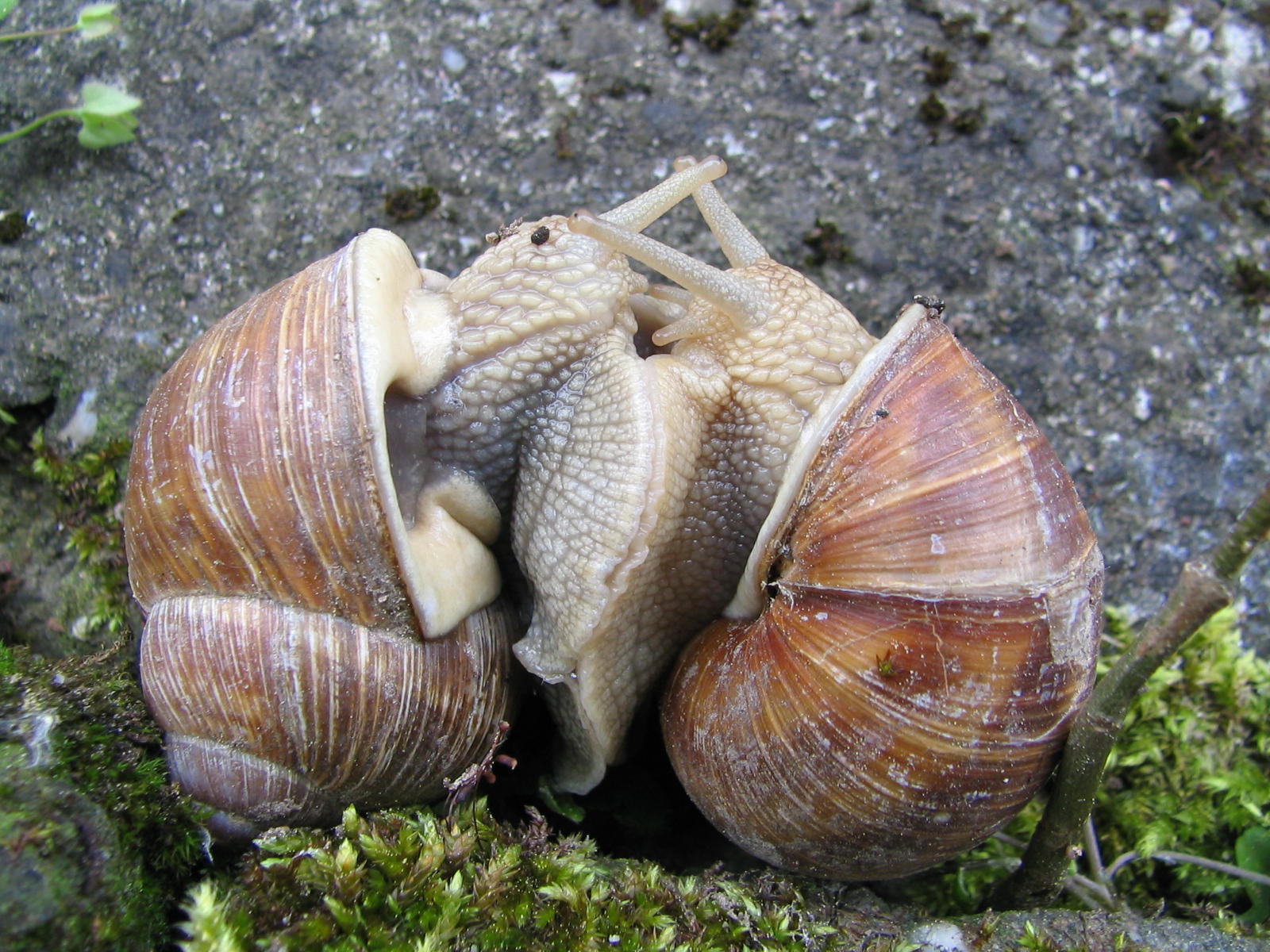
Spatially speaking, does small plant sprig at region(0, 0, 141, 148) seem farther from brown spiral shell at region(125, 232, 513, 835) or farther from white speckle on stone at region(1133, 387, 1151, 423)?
white speckle on stone at region(1133, 387, 1151, 423)

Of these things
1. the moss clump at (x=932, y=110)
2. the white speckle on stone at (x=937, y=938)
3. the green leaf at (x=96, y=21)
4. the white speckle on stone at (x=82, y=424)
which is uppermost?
the moss clump at (x=932, y=110)

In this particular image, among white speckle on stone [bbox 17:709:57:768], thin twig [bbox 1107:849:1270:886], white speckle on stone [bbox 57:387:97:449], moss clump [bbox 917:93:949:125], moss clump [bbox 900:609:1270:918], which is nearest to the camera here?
white speckle on stone [bbox 17:709:57:768]

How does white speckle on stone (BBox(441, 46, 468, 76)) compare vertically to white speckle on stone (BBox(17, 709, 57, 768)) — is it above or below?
above

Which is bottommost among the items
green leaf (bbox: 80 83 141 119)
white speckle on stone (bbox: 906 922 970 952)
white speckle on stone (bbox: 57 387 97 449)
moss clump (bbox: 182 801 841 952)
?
white speckle on stone (bbox: 906 922 970 952)

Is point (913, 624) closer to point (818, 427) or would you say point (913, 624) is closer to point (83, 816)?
point (818, 427)

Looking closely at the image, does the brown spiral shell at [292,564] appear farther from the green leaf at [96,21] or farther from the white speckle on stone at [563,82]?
the green leaf at [96,21]

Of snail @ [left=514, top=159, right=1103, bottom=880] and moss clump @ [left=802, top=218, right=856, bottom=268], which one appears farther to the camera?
moss clump @ [left=802, top=218, right=856, bottom=268]

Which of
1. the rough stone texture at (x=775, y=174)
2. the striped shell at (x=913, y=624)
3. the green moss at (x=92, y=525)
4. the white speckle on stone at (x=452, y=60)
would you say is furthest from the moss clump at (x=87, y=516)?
the striped shell at (x=913, y=624)

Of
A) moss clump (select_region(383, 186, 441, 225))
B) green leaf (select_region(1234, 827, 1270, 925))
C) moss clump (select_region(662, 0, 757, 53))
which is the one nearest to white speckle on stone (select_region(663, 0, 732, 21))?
moss clump (select_region(662, 0, 757, 53))
